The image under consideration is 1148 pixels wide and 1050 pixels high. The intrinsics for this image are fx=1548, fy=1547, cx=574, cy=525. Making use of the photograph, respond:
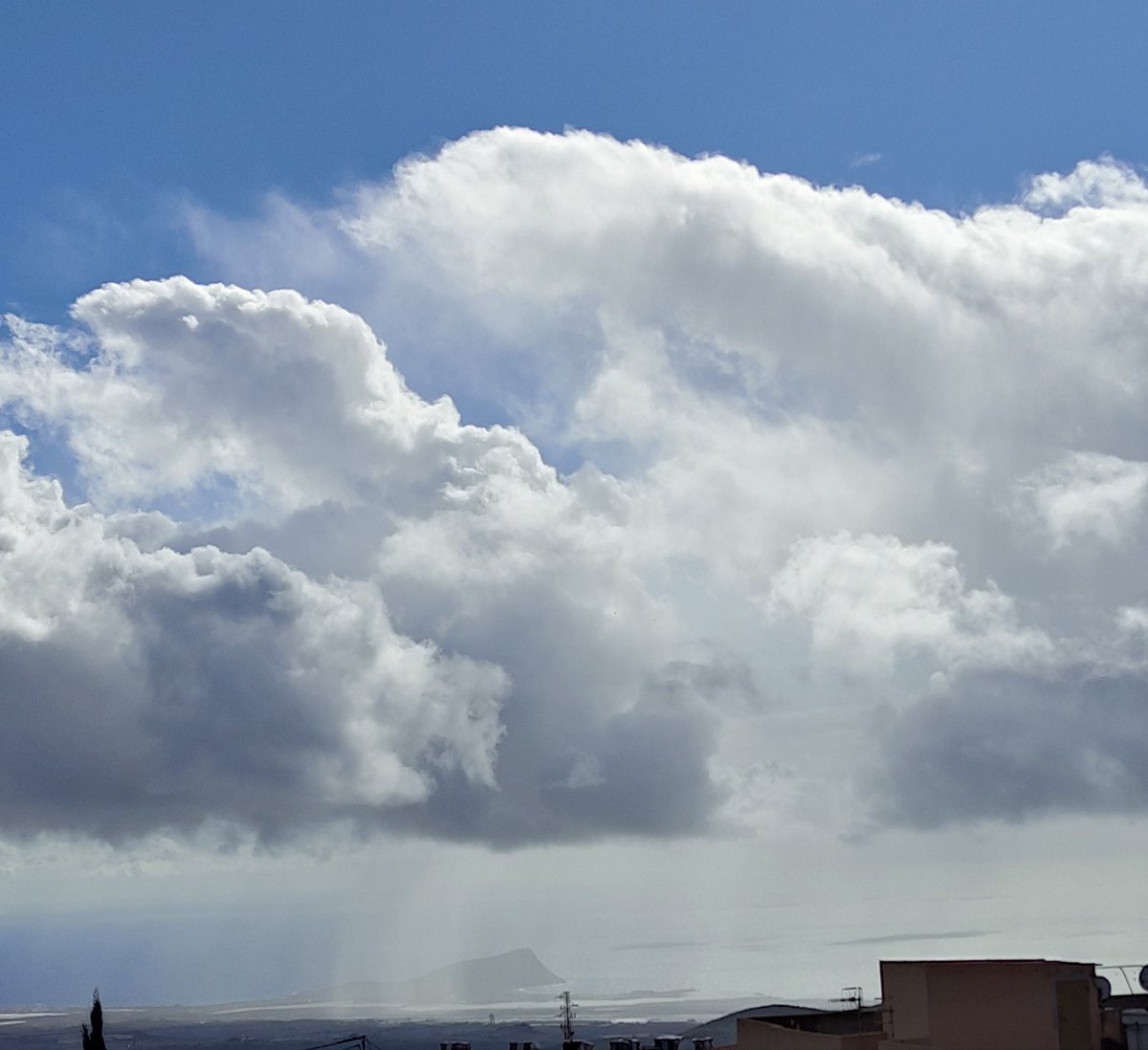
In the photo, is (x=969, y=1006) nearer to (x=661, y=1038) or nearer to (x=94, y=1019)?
(x=661, y=1038)

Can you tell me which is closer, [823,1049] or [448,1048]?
[823,1049]

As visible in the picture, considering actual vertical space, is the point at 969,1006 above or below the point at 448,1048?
above

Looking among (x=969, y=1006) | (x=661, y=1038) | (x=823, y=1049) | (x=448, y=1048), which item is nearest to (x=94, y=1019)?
(x=448, y=1048)


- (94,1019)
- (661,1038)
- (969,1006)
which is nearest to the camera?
(969,1006)

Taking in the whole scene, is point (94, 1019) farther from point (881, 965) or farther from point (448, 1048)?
point (881, 965)

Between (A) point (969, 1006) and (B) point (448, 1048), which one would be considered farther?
(B) point (448, 1048)

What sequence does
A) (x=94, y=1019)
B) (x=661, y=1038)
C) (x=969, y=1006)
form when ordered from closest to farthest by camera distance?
(x=969, y=1006) < (x=94, y=1019) < (x=661, y=1038)

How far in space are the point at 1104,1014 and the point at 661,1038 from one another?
46556mm

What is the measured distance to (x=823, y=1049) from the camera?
243 feet

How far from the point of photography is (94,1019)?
4171 inches

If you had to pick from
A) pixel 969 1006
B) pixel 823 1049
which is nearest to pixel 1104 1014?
pixel 969 1006

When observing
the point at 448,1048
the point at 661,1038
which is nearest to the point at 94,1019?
the point at 448,1048

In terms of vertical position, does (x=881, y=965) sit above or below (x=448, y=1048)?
above

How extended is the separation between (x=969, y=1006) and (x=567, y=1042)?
149 ft
